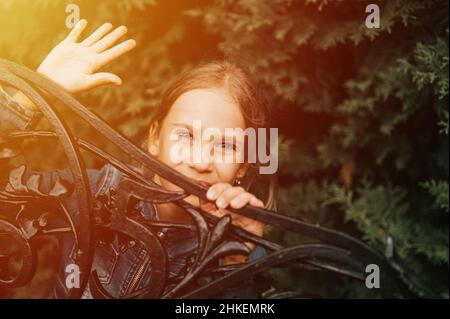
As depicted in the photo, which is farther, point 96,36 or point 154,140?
point 154,140

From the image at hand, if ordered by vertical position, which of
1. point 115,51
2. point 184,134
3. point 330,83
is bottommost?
point 184,134

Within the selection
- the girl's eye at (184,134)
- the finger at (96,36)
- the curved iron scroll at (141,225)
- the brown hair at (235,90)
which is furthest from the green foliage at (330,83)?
the curved iron scroll at (141,225)

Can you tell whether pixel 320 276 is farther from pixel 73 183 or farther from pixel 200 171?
pixel 73 183

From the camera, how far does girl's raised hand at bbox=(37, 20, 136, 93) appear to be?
1511mm

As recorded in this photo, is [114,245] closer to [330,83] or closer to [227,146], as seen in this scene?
[227,146]

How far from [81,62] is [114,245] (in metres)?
0.53

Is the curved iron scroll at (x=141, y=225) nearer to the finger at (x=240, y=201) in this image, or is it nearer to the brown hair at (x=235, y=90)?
the finger at (x=240, y=201)

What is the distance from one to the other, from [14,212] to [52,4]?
1.52 m

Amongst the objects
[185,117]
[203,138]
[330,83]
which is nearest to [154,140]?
[185,117]

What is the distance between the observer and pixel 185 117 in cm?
185

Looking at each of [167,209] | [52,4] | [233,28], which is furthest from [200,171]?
[52,4]

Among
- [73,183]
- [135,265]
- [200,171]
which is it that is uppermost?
[200,171]

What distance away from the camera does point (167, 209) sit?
6.25 ft

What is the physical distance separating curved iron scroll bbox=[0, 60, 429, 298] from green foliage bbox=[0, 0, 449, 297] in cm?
127
